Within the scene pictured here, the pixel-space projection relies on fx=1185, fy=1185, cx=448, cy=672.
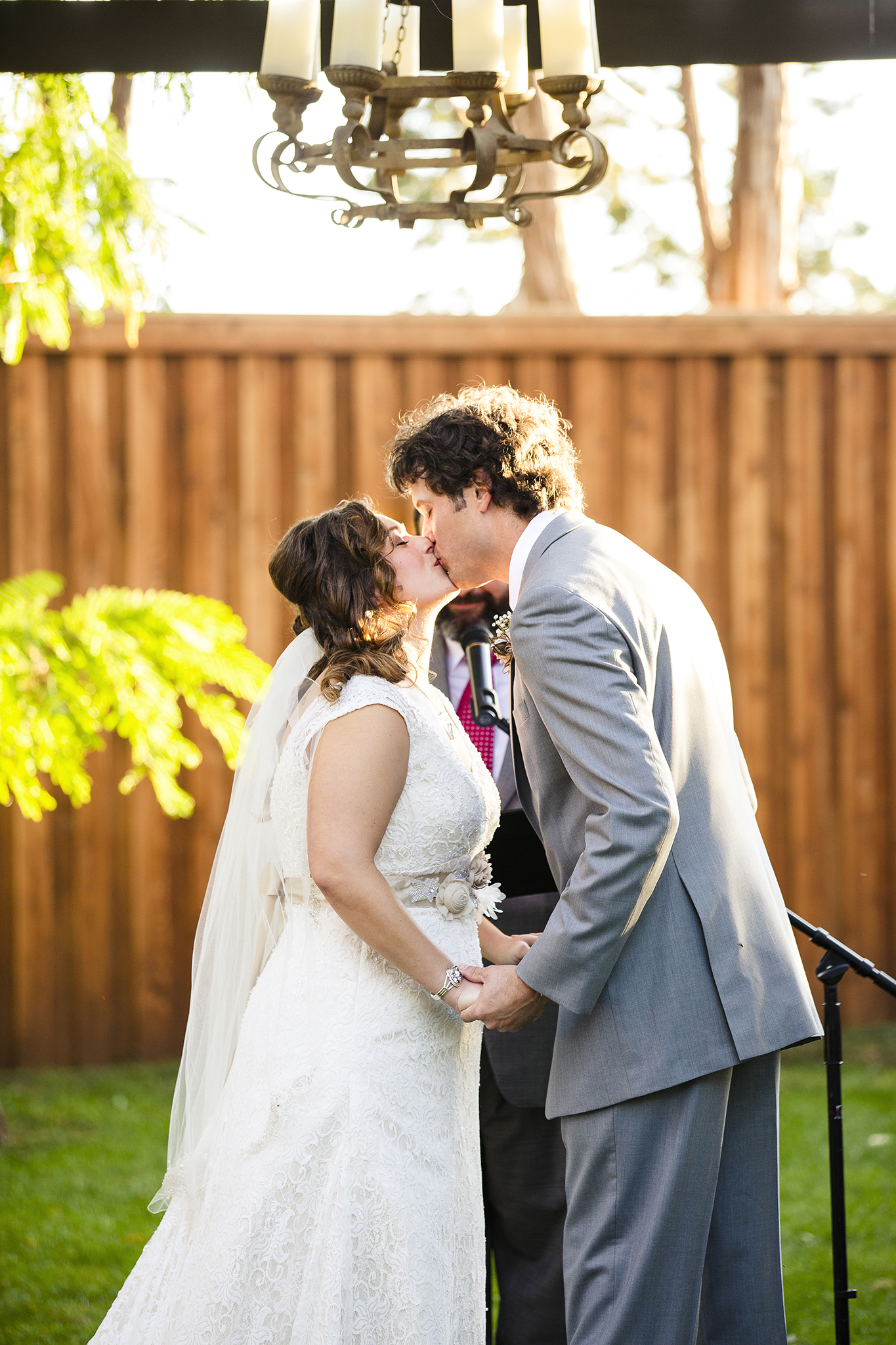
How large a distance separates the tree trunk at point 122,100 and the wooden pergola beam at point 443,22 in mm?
4291

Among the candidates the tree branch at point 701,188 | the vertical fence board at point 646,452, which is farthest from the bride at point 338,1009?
the tree branch at point 701,188

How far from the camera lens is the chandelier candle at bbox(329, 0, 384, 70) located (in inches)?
90.6

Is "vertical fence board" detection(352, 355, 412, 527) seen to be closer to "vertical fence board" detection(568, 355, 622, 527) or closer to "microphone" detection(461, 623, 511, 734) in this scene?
"vertical fence board" detection(568, 355, 622, 527)

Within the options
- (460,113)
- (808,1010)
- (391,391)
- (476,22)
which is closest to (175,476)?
(391,391)

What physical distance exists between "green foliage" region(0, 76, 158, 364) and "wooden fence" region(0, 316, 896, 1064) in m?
1.50

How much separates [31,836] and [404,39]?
3.36 m

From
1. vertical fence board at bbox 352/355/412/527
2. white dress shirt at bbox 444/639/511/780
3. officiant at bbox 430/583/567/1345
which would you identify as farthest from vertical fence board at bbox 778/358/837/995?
officiant at bbox 430/583/567/1345

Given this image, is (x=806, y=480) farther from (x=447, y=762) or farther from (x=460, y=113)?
(x=447, y=762)

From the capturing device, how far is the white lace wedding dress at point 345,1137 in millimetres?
2016

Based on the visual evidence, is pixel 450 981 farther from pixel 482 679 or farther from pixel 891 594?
pixel 891 594

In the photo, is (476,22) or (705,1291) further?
(476,22)

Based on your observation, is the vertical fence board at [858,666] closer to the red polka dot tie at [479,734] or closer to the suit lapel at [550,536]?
the red polka dot tie at [479,734]

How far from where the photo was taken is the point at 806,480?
506 cm

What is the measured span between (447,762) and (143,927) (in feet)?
9.76
